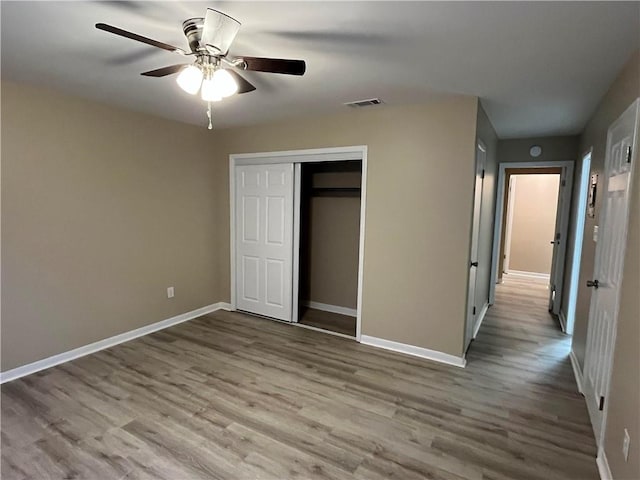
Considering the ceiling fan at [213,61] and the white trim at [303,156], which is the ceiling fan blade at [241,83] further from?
the white trim at [303,156]

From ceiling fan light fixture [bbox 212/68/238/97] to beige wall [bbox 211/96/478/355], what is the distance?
6.23ft

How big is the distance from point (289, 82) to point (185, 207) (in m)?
2.30

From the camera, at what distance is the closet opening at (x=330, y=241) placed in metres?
4.67

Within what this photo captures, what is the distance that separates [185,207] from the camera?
434 centimetres

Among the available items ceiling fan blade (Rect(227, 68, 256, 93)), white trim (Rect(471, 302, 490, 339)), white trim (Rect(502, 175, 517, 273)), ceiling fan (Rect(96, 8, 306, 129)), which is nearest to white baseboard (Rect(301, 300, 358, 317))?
white trim (Rect(471, 302, 490, 339))

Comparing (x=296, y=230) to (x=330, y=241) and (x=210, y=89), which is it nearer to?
(x=330, y=241)

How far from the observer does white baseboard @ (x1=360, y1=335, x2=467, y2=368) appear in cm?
332

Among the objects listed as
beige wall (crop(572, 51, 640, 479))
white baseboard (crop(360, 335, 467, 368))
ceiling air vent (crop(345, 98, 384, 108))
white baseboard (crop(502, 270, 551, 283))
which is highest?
ceiling air vent (crop(345, 98, 384, 108))

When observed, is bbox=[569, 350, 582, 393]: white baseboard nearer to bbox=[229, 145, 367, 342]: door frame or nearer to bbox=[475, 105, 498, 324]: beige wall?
bbox=[475, 105, 498, 324]: beige wall

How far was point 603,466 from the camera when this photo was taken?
202 centimetres

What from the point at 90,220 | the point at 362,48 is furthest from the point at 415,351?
the point at 90,220

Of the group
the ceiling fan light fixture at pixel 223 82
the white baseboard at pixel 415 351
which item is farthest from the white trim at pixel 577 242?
the ceiling fan light fixture at pixel 223 82

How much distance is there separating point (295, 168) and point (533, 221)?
230 inches

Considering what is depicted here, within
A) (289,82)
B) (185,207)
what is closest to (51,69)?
(289,82)
